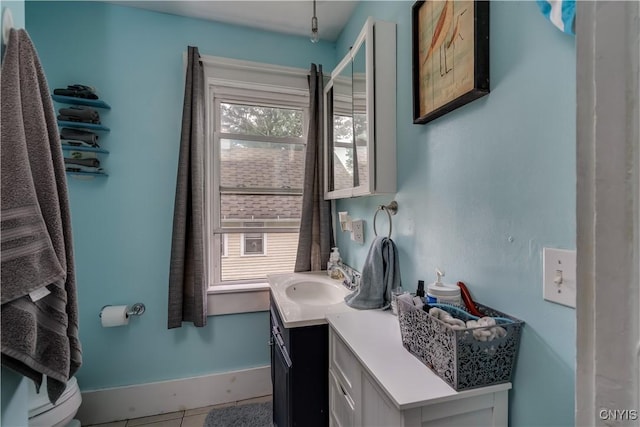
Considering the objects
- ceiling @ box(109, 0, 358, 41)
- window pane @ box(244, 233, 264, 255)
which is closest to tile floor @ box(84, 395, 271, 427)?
window pane @ box(244, 233, 264, 255)

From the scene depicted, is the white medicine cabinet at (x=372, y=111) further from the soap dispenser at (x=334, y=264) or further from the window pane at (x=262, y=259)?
the window pane at (x=262, y=259)

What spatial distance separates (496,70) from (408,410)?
0.90 m

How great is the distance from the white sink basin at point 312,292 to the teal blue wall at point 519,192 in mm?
739

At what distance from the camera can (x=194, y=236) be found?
67.3 inches

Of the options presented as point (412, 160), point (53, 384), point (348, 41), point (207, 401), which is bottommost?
point (207, 401)

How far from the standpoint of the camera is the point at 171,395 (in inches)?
68.7

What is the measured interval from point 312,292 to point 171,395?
3.67ft

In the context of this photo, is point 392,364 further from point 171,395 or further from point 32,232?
point 171,395

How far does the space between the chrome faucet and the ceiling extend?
161 centimetres

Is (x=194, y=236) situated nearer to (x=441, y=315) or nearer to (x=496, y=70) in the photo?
(x=441, y=315)

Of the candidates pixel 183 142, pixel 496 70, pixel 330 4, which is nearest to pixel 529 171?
pixel 496 70

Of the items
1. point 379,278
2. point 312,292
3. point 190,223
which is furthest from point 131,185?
point 379,278

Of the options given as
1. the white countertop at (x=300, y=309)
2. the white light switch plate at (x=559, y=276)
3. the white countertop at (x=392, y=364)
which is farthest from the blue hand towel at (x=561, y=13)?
the white countertop at (x=300, y=309)

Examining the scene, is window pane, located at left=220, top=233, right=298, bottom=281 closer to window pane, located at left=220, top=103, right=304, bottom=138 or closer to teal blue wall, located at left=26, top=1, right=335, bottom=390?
teal blue wall, located at left=26, top=1, right=335, bottom=390
